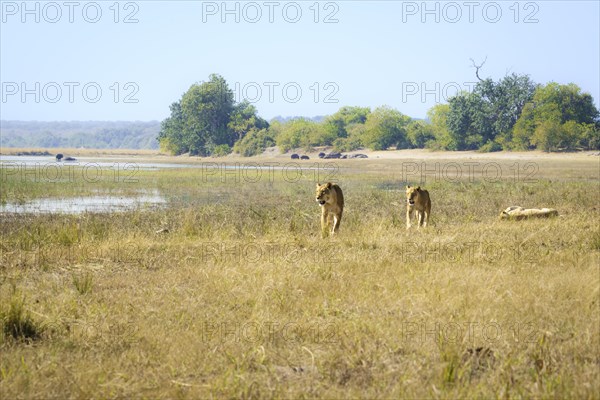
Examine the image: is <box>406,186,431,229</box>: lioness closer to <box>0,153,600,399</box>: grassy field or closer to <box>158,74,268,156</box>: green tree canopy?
<box>0,153,600,399</box>: grassy field

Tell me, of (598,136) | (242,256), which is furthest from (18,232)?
(598,136)

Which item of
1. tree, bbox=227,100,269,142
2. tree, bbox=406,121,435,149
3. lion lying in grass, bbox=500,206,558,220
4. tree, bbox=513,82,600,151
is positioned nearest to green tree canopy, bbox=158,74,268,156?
tree, bbox=227,100,269,142

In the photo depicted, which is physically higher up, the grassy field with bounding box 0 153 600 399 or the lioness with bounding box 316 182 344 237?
the lioness with bounding box 316 182 344 237

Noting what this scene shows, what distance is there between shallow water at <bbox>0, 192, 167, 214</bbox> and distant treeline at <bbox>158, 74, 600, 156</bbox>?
4632 centimetres

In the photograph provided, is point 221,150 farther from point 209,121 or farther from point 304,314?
point 304,314

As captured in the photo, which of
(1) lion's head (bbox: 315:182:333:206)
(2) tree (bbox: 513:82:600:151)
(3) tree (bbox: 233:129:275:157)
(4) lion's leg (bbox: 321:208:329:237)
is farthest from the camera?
(3) tree (bbox: 233:129:275:157)

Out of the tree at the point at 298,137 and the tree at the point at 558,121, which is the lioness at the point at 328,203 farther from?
the tree at the point at 298,137

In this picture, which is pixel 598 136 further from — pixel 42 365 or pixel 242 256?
pixel 42 365

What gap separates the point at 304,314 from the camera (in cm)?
713

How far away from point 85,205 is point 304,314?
56.8 feet

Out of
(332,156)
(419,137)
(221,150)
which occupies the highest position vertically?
(419,137)

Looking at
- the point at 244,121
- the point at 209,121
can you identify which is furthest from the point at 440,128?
the point at 209,121

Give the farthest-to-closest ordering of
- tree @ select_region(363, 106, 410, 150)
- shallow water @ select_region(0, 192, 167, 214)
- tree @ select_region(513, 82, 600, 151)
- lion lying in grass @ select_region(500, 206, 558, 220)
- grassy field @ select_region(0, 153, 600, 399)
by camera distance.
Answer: tree @ select_region(363, 106, 410, 150)
tree @ select_region(513, 82, 600, 151)
shallow water @ select_region(0, 192, 167, 214)
lion lying in grass @ select_region(500, 206, 558, 220)
grassy field @ select_region(0, 153, 600, 399)

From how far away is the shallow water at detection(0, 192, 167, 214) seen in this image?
2059cm
